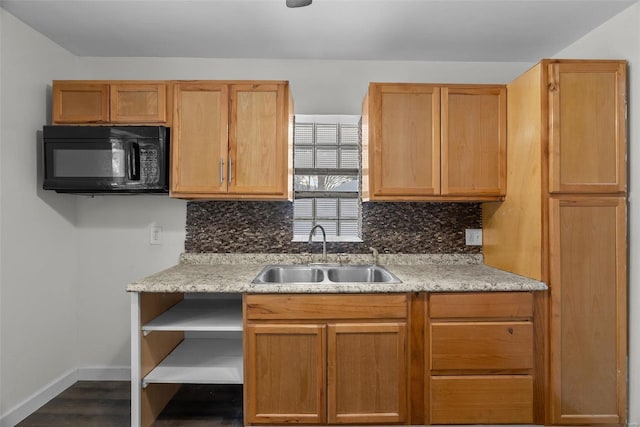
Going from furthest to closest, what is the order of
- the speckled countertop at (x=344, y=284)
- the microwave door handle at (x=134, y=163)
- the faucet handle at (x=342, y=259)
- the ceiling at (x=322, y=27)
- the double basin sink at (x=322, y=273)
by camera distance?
the faucet handle at (x=342, y=259) < the double basin sink at (x=322, y=273) < the microwave door handle at (x=134, y=163) < the ceiling at (x=322, y=27) < the speckled countertop at (x=344, y=284)

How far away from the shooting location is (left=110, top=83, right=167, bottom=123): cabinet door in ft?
6.84

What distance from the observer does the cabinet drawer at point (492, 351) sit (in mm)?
1778

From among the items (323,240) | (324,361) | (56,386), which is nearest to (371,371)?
(324,361)

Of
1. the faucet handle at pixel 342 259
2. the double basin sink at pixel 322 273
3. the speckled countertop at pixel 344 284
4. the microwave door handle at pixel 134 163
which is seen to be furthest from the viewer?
the faucet handle at pixel 342 259

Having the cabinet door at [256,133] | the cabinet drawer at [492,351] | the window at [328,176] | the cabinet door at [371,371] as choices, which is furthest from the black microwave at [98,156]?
the cabinet drawer at [492,351]

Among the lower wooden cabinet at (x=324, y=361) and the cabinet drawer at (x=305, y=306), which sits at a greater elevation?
the cabinet drawer at (x=305, y=306)

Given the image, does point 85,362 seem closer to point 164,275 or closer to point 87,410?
point 87,410

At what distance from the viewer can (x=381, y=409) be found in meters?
1.78

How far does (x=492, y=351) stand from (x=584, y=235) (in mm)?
766

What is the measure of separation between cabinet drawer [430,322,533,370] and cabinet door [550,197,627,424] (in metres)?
0.14

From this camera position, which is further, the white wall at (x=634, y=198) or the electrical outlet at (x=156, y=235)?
the electrical outlet at (x=156, y=235)

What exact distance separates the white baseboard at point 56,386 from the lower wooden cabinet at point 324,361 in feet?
4.30

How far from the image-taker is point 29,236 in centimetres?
206

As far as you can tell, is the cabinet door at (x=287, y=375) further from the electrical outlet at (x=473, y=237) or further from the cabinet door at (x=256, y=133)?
the electrical outlet at (x=473, y=237)
